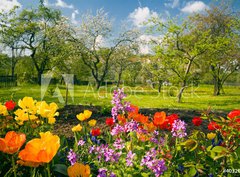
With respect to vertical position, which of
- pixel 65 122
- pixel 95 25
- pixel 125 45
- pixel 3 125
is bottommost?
pixel 65 122

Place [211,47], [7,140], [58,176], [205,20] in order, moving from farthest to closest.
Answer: [205,20]
[211,47]
[58,176]
[7,140]

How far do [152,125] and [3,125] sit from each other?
4.42 feet

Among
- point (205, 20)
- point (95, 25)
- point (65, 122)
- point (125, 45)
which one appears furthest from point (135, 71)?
point (65, 122)

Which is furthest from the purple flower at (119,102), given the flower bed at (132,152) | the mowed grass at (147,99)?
the mowed grass at (147,99)

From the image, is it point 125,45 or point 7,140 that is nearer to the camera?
point 7,140

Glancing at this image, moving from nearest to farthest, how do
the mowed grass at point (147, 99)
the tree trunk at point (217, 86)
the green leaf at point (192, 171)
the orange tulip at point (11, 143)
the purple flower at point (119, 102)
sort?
1. the orange tulip at point (11, 143)
2. the green leaf at point (192, 171)
3. the purple flower at point (119, 102)
4. the mowed grass at point (147, 99)
5. the tree trunk at point (217, 86)

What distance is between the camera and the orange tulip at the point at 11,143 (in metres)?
1.23

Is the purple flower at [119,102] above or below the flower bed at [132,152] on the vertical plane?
above

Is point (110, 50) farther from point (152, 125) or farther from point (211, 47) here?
point (152, 125)

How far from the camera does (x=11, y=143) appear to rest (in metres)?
1.25

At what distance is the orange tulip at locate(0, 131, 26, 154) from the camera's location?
1.23m

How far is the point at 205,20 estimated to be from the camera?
2434cm

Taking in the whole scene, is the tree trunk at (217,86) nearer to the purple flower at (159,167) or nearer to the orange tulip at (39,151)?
the purple flower at (159,167)

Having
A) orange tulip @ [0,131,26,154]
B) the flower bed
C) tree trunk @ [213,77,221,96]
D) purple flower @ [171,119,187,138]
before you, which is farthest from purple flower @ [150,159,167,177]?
tree trunk @ [213,77,221,96]
